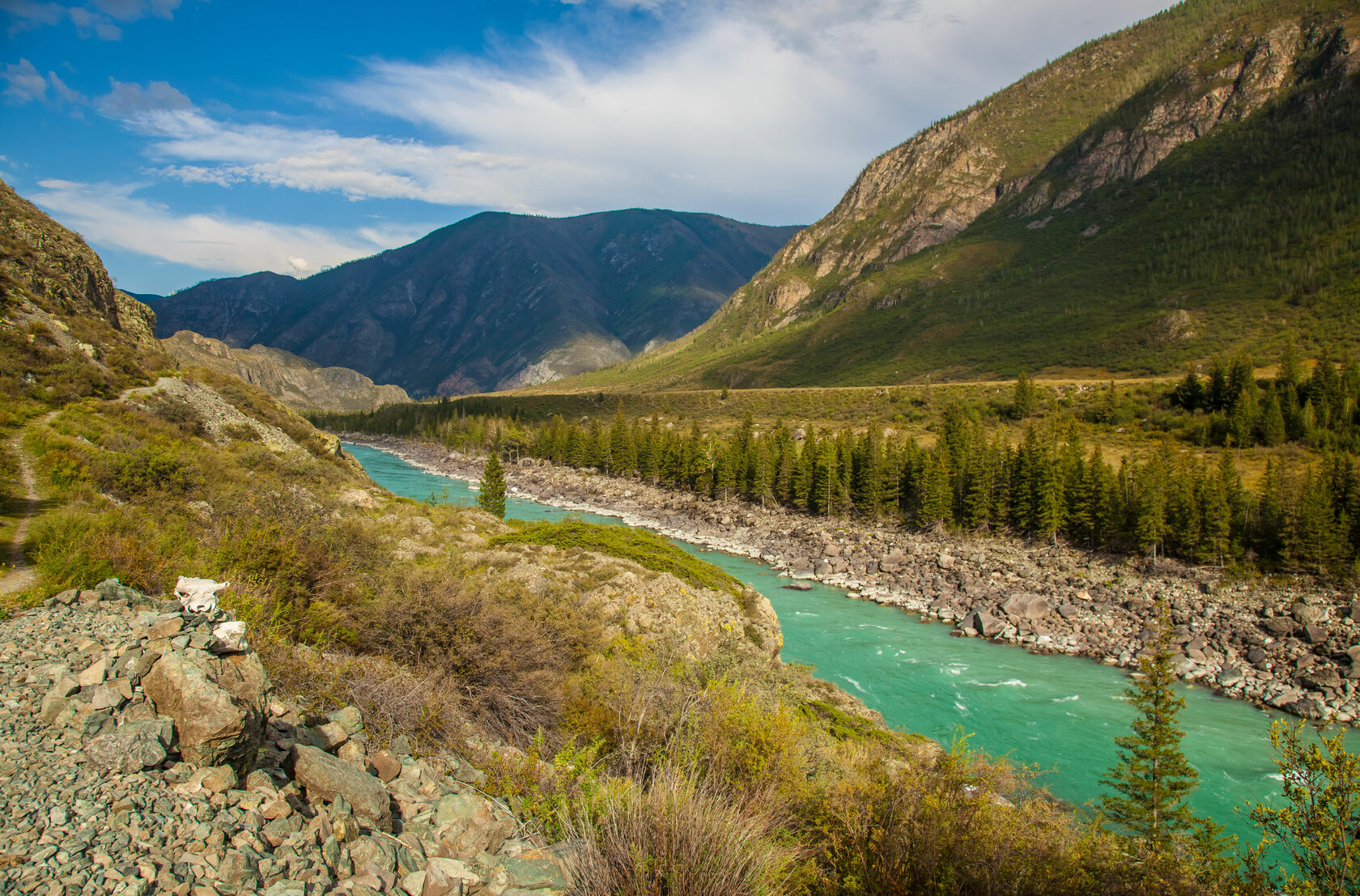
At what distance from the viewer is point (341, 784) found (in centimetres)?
486

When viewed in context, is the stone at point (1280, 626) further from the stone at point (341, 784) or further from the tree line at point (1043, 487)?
the stone at point (341, 784)

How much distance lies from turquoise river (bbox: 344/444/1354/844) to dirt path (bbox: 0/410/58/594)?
634 inches

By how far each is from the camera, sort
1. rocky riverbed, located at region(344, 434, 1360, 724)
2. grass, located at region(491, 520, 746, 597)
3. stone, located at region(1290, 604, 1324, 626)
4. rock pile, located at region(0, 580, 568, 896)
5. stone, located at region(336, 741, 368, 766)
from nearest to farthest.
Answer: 1. rock pile, located at region(0, 580, 568, 896)
2. stone, located at region(336, 741, 368, 766)
3. grass, located at region(491, 520, 746, 597)
4. rocky riverbed, located at region(344, 434, 1360, 724)
5. stone, located at region(1290, 604, 1324, 626)

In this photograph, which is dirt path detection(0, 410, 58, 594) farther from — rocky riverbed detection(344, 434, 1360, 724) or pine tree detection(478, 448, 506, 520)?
rocky riverbed detection(344, 434, 1360, 724)

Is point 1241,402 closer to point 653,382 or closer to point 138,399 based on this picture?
point 138,399

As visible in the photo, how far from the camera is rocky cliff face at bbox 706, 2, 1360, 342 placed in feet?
429

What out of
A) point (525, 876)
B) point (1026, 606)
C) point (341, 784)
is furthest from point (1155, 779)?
point (1026, 606)

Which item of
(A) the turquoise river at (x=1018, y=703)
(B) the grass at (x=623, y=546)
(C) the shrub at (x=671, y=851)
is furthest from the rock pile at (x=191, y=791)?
(B) the grass at (x=623, y=546)

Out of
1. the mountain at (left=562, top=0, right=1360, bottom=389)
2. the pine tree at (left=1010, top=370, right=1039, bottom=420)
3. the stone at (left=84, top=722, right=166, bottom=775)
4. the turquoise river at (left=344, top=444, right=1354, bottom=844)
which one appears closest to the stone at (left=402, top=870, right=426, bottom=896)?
the stone at (left=84, top=722, right=166, bottom=775)

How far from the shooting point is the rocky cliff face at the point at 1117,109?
429 feet

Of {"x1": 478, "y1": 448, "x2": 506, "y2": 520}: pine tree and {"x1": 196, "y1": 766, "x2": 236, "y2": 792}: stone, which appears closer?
{"x1": 196, "y1": 766, "x2": 236, "y2": 792}: stone

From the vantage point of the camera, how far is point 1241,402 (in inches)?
1953

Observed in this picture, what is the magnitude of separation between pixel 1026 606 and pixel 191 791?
1340 inches

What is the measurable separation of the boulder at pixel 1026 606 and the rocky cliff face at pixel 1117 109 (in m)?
157
